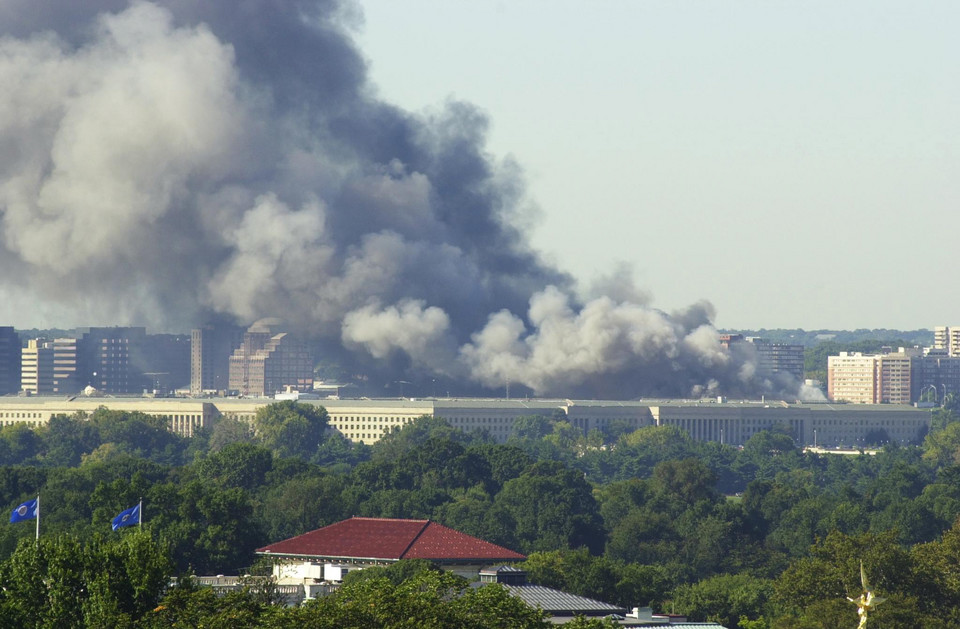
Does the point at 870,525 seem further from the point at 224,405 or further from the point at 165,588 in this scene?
the point at 224,405

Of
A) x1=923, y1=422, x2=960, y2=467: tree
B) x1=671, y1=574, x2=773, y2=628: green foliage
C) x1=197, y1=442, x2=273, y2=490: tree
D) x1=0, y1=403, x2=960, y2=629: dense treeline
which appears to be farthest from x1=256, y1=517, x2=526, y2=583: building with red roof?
x1=923, y1=422, x2=960, y2=467: tree

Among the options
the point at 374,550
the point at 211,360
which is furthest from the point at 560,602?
the point at 211,360

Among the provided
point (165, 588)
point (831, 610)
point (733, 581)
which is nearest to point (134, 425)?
point (733, 581)

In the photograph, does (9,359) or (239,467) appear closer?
(239,467)

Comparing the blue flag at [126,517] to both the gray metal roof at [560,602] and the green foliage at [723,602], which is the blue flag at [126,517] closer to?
the gray metal roof at [560,602]

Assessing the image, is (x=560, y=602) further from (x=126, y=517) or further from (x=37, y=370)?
(x=37, y=370)

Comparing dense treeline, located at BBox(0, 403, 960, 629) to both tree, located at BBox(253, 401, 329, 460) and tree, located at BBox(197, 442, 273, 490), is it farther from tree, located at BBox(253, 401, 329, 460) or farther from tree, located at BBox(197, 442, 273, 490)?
tree, located at BBox(253, 401, 329, 460)

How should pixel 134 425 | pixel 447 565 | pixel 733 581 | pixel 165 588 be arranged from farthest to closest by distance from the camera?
pixel 134 425 < pixel 733 581 < pixel 447 565 < pixel 165 588
